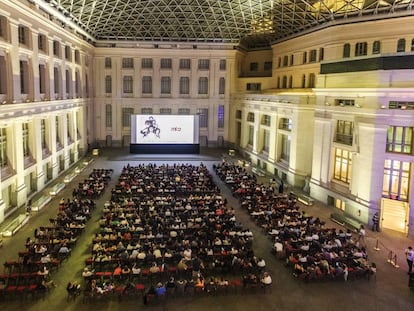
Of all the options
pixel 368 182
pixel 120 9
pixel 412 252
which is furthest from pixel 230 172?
pixel 120 9

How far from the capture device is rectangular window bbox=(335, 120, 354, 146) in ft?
98.4

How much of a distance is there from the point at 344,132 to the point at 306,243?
12.2 m

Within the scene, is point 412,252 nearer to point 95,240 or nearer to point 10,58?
point 95,240

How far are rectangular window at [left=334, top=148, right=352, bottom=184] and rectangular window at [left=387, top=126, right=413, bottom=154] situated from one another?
3736mm

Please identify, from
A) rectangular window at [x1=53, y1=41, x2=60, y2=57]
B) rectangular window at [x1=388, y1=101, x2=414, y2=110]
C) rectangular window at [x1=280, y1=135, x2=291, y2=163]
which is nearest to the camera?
rectangular window at [x1=388, y1=101, x2=414, y2=110]

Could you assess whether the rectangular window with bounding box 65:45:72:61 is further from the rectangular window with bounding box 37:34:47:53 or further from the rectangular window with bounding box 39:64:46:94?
the rectangular window with bounding box 39:64:46:94

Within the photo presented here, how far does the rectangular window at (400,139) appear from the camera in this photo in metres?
26.2

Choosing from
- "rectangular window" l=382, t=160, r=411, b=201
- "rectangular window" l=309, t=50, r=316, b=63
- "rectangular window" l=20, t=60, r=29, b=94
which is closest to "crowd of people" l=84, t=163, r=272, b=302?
"rectangular window" l=20, t=60, r=29, b=94

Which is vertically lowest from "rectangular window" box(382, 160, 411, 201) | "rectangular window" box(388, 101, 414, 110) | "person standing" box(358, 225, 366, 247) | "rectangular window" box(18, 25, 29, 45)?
"person standing" box(358, 225, 366, 247)

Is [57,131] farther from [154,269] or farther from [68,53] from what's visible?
[154,269]

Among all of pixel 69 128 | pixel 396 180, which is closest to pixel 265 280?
pixel 396 180

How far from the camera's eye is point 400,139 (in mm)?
26578

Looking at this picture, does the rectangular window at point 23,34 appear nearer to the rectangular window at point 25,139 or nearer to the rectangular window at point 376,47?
the rectangular window at point 25,139

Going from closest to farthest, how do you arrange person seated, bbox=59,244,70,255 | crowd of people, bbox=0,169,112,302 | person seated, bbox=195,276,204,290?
crowd of people, bbox=0,169,112,302 < person seated, bbox=195,276,204,290 < person seated, bbox=59,244,70,255
